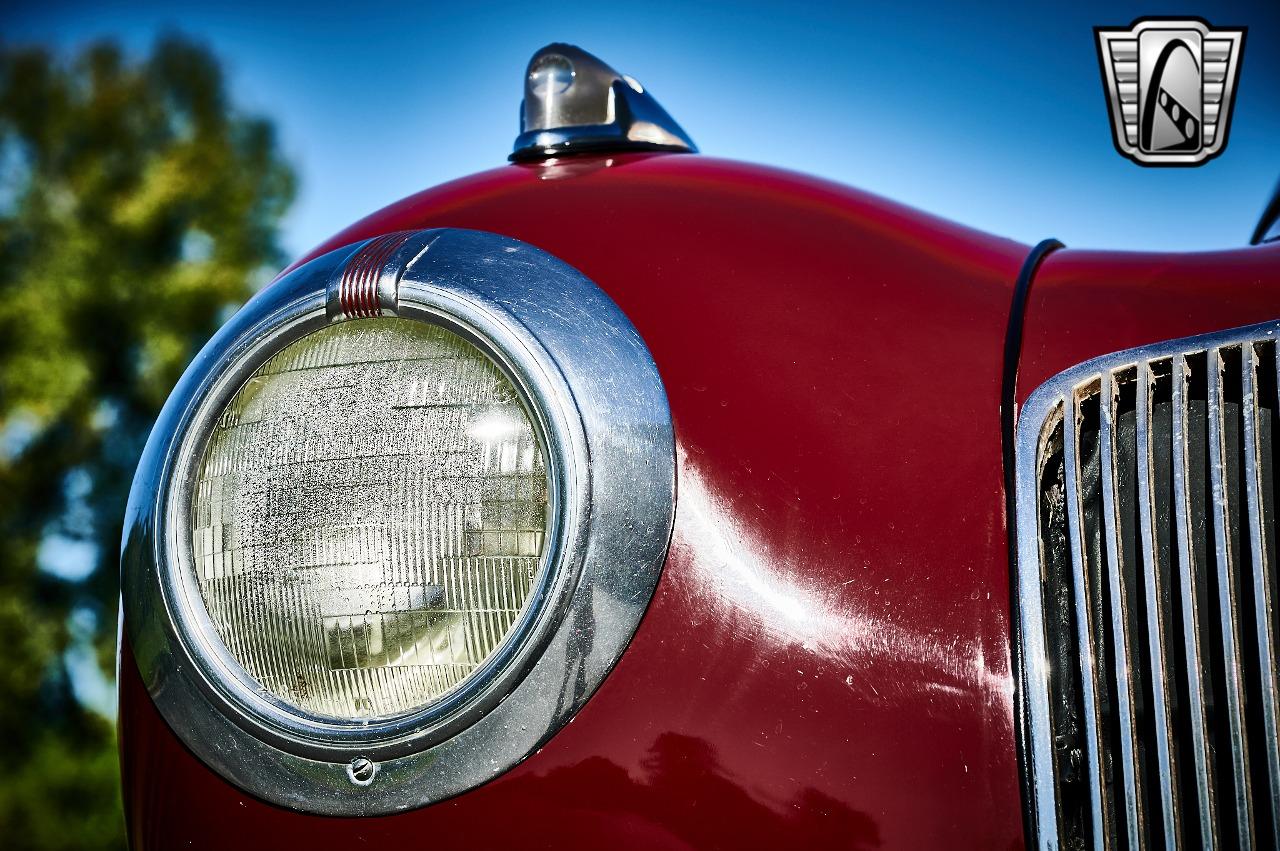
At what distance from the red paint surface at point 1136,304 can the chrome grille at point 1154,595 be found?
28mm

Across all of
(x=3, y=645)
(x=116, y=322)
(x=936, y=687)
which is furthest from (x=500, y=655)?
(x=116, y=322)

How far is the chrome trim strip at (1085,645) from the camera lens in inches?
35.2

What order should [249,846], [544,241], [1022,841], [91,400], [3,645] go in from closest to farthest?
[1022,841] → [249,846] → [544,241] → [3,645] → [91,400]

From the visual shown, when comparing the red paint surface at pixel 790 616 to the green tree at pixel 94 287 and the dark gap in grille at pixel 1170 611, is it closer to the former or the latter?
the dark gap in grille at pixel 1170 611

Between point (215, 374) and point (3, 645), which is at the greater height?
point (215, 374)

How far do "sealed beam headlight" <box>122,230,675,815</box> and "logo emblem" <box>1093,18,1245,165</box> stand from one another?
135 cm

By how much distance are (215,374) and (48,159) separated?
9697 mm

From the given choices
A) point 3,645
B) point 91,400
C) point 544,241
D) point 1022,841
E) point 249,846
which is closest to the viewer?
point 1022,841

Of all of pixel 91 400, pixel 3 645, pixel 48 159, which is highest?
pixel 48 159

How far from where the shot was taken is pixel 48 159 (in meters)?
9.44

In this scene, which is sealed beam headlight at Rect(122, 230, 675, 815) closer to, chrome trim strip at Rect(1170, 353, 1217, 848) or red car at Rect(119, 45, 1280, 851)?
red car at Rect(119, 45, 1280, 851)

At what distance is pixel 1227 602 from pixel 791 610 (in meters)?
0.34

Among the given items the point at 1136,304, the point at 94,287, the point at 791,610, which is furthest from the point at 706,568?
the point at 94,287

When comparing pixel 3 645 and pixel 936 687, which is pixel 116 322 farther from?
pixel 936 687
